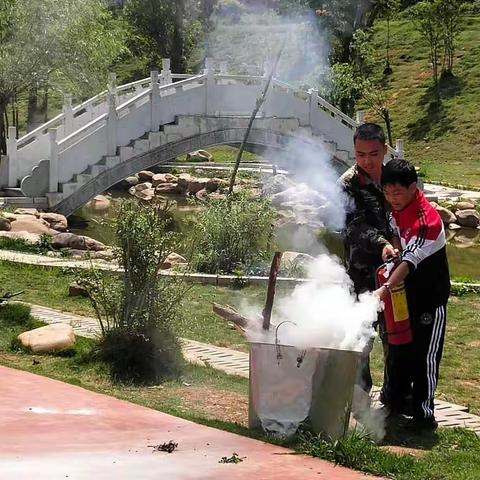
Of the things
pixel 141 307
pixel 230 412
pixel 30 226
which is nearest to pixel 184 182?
pixel 30 226

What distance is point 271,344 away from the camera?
A: 5.59 metres

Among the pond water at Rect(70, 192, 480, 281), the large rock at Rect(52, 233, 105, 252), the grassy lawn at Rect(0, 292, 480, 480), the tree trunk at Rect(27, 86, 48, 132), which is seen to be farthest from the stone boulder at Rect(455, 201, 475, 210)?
the grassy lawn at Rect(0, 292, 480, 480)

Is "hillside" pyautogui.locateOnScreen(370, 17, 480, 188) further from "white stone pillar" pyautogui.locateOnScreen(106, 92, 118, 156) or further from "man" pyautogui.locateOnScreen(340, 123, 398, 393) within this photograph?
"man" pyautogui.locateOnScreen(340, 123, 398, 393)

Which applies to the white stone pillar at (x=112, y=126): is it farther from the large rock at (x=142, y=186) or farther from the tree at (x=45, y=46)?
the large rock at (x=142, y=186)

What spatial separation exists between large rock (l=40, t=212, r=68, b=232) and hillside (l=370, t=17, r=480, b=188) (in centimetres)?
1662

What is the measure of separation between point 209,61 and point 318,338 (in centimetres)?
1796

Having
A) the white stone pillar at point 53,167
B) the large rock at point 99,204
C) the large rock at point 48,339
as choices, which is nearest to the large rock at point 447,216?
the large rock at point 99,204

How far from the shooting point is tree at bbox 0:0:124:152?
2344cm

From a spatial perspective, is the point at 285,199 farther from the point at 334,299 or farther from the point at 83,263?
the point at 334,299

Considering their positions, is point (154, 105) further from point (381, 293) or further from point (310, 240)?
point (381, 293)

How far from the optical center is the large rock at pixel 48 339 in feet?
26.5

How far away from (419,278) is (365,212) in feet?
2.00

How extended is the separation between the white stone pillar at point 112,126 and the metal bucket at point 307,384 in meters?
16.5

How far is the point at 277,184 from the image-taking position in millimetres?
30562
